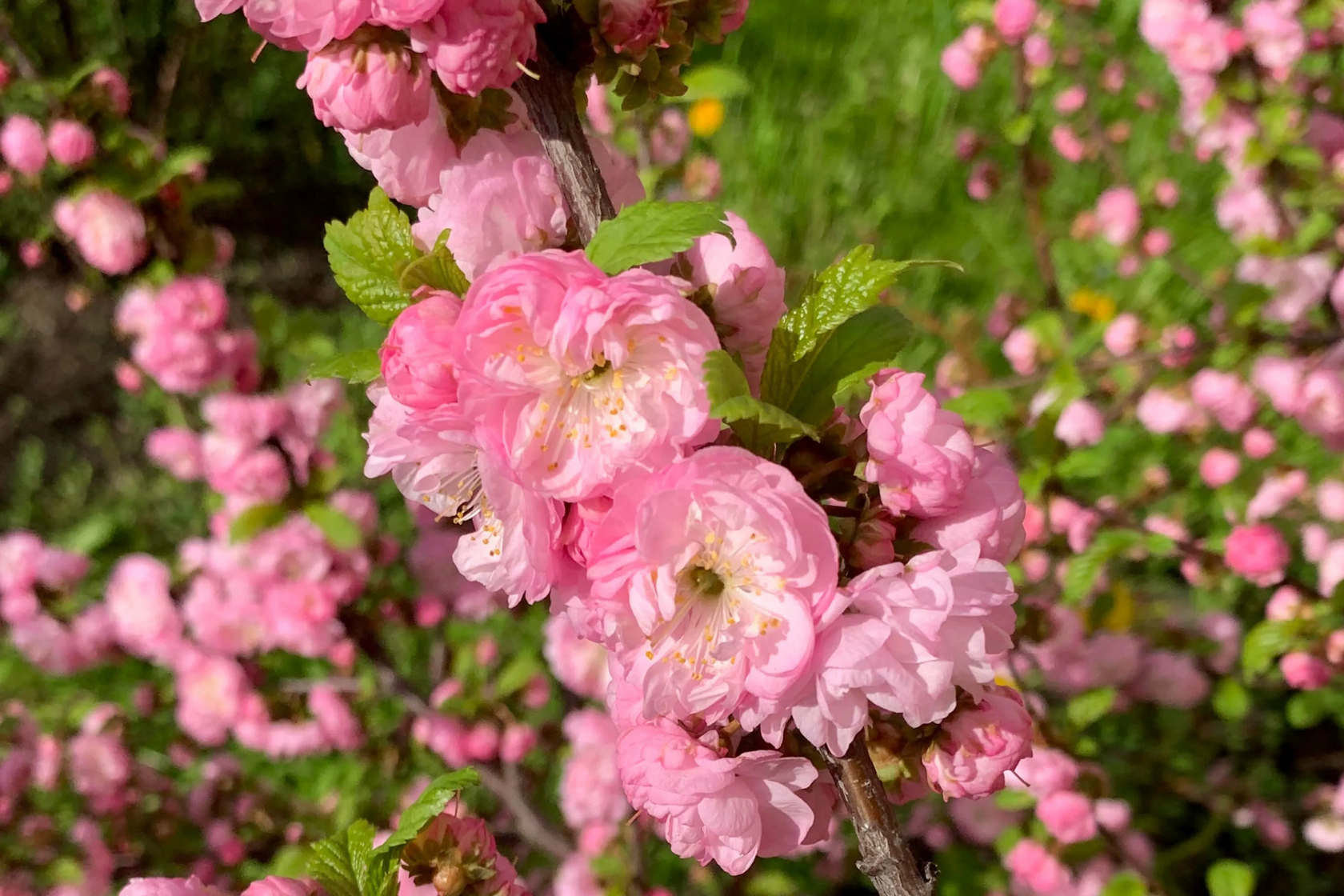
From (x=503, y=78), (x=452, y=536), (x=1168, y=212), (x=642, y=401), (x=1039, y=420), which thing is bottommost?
(x=452, y=536)

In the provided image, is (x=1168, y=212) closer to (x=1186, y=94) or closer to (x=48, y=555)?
(x=1186, y=94)

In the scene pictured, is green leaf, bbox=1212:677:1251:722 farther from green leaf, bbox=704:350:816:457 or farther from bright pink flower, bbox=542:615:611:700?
green leaf, bbox=704:350:816:457

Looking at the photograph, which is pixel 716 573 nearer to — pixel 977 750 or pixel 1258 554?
pixel 977 750

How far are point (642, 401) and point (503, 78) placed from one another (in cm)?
22

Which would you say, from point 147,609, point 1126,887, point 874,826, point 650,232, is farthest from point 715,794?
point 147,609

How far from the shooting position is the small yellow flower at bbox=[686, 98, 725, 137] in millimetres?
3615

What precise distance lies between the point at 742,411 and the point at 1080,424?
1672mm

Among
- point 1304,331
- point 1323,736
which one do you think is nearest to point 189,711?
point 1304,331

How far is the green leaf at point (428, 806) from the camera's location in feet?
2.28

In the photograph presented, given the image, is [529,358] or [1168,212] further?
[1168,212]

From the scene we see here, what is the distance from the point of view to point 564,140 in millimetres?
636

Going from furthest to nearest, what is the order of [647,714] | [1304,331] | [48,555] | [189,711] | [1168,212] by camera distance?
[1168,212] < [48,555] < [189,711] < [1304,331] < [647,714]

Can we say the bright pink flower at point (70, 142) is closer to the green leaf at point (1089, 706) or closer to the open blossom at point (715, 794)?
the open blossom at point (715, 794)

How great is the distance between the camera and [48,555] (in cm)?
227
